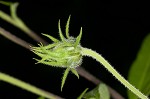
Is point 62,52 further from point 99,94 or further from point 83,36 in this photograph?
point 83,36

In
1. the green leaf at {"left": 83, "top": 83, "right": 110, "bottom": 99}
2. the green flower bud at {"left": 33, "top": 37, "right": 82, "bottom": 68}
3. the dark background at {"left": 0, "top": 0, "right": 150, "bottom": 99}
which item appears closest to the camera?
the green flower bud at {"left": 33, "top": 37, "right": 82, "bottom": 68}

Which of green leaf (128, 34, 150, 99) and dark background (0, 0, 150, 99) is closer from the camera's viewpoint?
green leaf (128, 34, 150, 99)

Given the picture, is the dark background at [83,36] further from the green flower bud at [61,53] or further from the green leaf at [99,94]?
the green flower bud at [61,53]

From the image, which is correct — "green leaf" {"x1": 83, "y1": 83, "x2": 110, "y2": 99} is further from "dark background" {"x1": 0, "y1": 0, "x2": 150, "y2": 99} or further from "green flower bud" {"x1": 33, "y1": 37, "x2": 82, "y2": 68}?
"dark background" {"x1": 0, "y1": 0, "x2": 150, "y2": 99}

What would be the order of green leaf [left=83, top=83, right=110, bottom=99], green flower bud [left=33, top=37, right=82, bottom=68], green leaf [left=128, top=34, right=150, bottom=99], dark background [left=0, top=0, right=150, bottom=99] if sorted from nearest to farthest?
green flower bud [left=33, top=37, right=82, bottom=68] → green leaf [left=83, top=83, right=110, bottom=99] → green leaf [left=128, top=34, right=150, bottom=99] → dark background [left=0, top=0, right=150, bottom=99]

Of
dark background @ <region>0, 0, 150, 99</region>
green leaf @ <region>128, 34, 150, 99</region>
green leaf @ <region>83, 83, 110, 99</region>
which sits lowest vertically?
green leaf @ <region>83, 83, 110, 99</region>

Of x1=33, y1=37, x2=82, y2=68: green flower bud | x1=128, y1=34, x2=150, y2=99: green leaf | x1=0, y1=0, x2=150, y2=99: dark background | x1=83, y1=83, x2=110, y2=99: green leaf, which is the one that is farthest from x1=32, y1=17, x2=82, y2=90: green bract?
x1=0, y1=0, x2=150, y2=99: dark background

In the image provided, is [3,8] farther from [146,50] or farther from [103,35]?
[146,50]

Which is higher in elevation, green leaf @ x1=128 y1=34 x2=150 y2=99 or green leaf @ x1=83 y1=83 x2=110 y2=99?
green leaf @ x1=128 y1=34 x2=150 y2=99
